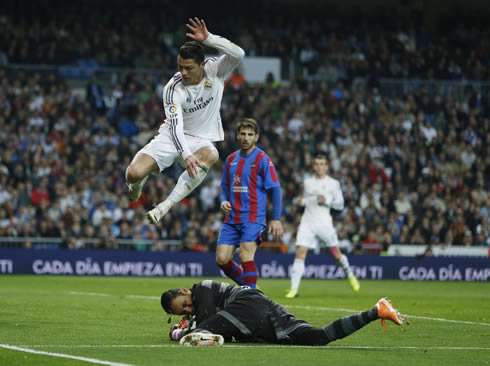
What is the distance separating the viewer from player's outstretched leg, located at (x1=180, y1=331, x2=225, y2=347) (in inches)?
339

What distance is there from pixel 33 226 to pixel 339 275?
845 cm

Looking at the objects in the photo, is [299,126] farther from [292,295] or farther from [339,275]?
[292,295]

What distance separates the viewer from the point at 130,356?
7.93m

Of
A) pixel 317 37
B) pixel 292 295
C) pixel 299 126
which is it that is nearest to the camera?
pixel 292 295

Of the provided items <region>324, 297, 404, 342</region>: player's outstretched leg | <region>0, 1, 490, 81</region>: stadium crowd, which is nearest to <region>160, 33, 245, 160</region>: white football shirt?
<region>324, 297, 404, 342</region>: player's outstretched leg

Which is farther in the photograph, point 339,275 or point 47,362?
point 339,275

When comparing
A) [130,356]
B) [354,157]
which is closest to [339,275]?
[354,157]

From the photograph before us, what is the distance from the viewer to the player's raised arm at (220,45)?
10.4m

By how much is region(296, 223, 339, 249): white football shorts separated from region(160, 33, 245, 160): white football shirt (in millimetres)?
6876

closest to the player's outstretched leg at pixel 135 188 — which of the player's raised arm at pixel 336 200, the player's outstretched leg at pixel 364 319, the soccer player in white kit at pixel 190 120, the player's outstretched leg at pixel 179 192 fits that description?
the soccer player in white kit at pixel 190 120

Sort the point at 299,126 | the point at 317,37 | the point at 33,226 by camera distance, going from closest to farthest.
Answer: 1. the point at 33,226
2. the point at 299,126
3. the point at 317,37

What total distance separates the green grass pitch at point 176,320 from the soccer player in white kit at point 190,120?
182cm

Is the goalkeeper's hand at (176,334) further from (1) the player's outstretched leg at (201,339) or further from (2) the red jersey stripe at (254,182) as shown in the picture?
(2) the red jersey stripe at (254,182)

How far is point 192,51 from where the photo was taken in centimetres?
1080
